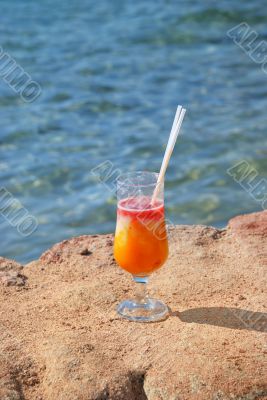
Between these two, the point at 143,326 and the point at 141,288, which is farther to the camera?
the point at 141,288

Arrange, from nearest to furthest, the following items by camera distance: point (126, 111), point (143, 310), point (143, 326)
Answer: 1. point (143, 326)
2. point (143, 310)
3. point (126, 111)

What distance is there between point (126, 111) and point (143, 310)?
577cm

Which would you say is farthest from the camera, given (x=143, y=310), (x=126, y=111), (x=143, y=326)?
(x=126, y=111)

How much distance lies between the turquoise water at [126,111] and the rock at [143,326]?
2.84m

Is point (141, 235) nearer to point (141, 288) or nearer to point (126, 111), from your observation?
point (141, 288)

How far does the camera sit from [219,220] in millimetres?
6652

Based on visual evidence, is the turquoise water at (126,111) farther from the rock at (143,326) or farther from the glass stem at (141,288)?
the glass stem at (141,288)

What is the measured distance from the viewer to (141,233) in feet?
10.1

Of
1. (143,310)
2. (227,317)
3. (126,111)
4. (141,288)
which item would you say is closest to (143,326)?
(143,310)

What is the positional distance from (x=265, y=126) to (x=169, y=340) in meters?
5.61

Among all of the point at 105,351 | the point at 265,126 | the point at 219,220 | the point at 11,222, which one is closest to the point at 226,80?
A: the point at 265,126

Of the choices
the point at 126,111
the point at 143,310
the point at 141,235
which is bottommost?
the point at 126,111

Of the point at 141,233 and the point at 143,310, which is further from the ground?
the point at 141,233

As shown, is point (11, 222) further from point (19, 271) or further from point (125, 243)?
point (125, 243)
